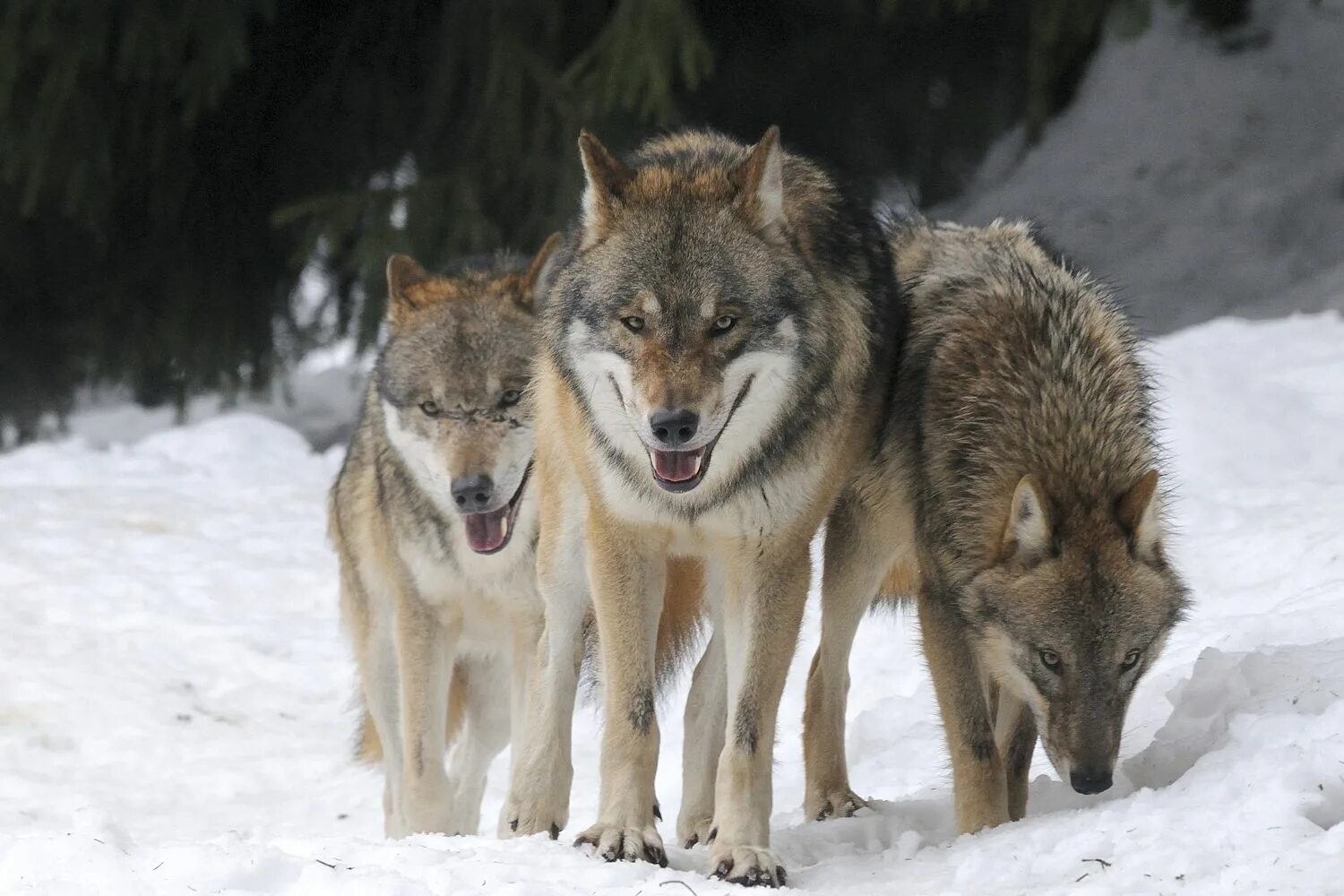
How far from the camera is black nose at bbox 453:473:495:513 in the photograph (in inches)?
219

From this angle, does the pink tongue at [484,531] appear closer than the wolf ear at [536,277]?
Yes

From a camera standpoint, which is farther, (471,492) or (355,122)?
(355,122)

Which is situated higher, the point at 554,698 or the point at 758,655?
the point at 758,655

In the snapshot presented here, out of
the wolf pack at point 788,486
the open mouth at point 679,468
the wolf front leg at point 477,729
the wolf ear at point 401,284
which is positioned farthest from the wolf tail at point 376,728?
the open mouth at point 679,468

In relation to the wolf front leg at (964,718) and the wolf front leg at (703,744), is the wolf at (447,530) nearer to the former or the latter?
the wolf front leg at (703,744)

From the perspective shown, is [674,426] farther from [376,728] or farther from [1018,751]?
[376,728]

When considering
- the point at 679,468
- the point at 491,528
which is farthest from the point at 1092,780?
the point at 491,528

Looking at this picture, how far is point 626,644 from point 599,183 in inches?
49.1

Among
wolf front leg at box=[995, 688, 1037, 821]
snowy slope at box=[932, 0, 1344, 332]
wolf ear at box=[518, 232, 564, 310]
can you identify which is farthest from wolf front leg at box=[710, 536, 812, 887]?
snowy slope at box=[932, 0, 1344, 332]

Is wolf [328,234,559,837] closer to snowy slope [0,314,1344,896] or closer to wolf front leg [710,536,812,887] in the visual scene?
snowy slope [0,314,1344,896]

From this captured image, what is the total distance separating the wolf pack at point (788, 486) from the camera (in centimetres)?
441

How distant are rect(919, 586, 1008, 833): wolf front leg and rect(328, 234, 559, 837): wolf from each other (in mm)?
1496

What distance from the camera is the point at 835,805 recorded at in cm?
529

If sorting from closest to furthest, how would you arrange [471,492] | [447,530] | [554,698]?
1. [554,698]
2. [471,492]
3. [447,530]
